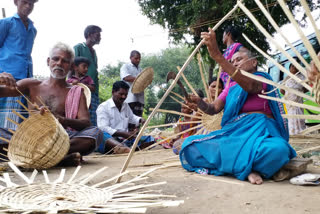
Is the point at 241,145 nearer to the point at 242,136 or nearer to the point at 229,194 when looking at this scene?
the point at 242,136

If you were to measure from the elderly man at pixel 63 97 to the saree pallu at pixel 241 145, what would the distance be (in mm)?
1004

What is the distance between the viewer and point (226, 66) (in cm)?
205

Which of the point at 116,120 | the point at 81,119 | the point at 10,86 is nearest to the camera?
the point at 10,86

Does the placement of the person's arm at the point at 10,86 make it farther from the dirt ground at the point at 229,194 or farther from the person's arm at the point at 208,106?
the person's arm at the point at 208,106

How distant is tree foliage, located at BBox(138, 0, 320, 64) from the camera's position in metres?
5.07

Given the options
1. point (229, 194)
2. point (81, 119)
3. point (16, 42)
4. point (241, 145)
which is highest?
point (16, 42)

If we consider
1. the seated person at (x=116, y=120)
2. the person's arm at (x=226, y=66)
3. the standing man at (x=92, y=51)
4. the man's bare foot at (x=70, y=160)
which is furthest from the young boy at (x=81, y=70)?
the person's arm at (x=226, y=66)

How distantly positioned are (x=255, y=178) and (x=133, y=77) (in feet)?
10.9

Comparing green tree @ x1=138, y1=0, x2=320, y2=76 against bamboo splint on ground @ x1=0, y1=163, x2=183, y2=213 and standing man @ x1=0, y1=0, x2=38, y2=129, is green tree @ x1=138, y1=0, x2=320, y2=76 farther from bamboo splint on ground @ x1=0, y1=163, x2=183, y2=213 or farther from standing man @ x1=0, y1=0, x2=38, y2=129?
bamboo splint on ground @ x1=0, y1=163, x2=183, y2=213

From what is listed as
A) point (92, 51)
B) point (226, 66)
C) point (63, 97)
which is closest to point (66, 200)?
point (226, 66)

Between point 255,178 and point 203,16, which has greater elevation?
point 203,16

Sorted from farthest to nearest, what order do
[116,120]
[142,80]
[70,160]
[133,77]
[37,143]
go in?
[133,77], [116,120], [142,80], [70,160], [37,143]

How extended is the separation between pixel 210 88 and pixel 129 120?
1.54 metres

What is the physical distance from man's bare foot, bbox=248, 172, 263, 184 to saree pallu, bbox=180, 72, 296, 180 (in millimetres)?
29
